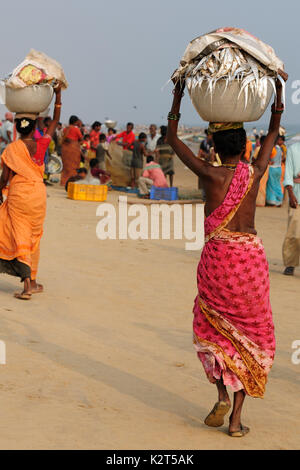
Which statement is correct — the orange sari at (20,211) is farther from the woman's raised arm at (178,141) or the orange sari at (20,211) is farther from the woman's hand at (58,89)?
the woman's raised arm at (178,141)

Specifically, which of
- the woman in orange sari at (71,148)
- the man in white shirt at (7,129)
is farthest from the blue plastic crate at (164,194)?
the man in white shirt at (7,129)

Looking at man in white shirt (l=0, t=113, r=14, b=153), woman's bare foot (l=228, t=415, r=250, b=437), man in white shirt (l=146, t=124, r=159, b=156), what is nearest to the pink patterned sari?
woman's bare foot (l=228, t=415, r=250, b=437)

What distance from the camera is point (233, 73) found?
14.6ft

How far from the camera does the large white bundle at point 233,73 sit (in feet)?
Result: 14.6

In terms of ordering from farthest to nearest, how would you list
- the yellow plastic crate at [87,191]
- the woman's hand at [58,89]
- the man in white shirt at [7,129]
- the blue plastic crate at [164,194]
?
the man in white shirt at [7,129] < the blue plastic crate at [164,194] < the yellow plastic crate at [87,191] < the woman's hand at [58,89]

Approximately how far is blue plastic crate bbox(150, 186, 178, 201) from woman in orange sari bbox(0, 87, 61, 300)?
9.99 m

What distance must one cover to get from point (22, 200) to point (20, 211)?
12 centimetres

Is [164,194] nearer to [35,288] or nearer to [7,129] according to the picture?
[7,129]

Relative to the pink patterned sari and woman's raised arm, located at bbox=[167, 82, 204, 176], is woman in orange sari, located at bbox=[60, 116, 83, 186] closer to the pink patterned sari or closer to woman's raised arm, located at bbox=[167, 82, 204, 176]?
woman's raised arm, located at bbox=[167, 82, 204, 176]

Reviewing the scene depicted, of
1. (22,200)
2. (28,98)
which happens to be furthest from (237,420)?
(28,98)

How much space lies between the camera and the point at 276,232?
46.2 ft

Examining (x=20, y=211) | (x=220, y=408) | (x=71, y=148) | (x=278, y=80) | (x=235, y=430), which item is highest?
(x=278, y=80)

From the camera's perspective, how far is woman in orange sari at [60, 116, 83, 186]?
765 inches

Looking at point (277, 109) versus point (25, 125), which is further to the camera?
point (25, 125)
